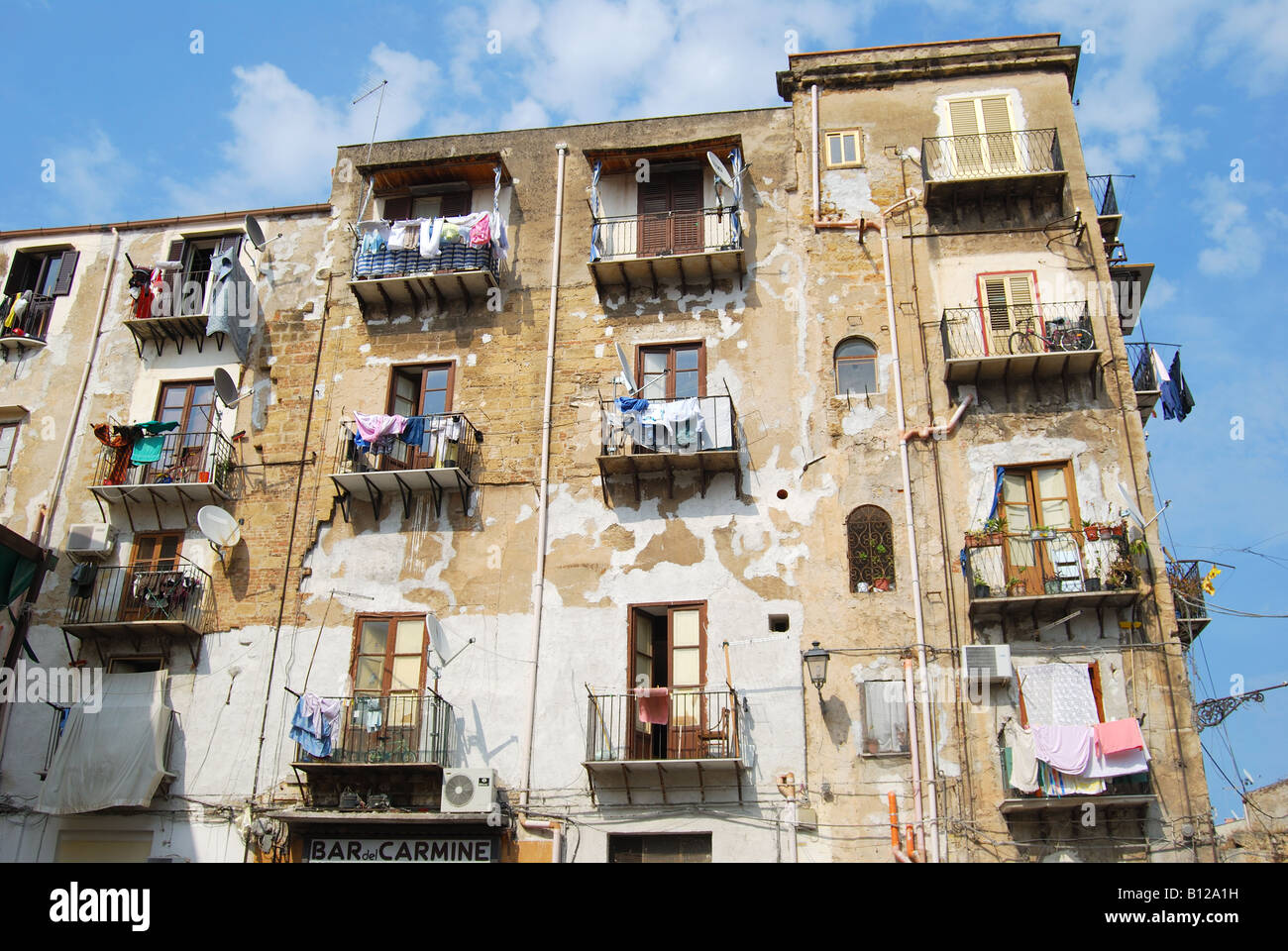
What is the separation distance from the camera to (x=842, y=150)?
23.1m

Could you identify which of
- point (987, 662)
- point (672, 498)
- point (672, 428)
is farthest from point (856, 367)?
point (987, 662)

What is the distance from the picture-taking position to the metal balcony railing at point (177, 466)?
72.6ft

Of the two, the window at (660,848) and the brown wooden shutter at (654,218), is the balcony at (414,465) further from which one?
the window at (660,848)

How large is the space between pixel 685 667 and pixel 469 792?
4.01 metres

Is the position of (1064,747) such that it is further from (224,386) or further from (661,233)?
(224,386)

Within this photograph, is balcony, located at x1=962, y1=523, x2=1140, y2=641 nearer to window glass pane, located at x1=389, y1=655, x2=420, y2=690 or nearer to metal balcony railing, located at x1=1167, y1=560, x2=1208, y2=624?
metal balcony railing, located at x1=1167, y1=560, x2=1208, y2=624

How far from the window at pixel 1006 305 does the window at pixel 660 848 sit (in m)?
9.86

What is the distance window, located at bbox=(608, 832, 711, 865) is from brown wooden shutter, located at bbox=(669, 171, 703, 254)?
10.7 metres

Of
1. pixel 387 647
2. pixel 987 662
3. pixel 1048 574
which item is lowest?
pixel 987 662

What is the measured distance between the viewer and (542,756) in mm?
19125

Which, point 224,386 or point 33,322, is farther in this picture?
point 33,322

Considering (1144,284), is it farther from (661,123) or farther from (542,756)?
(542,756)

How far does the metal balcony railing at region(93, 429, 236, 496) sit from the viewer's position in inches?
871

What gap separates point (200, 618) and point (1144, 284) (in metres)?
18.9
